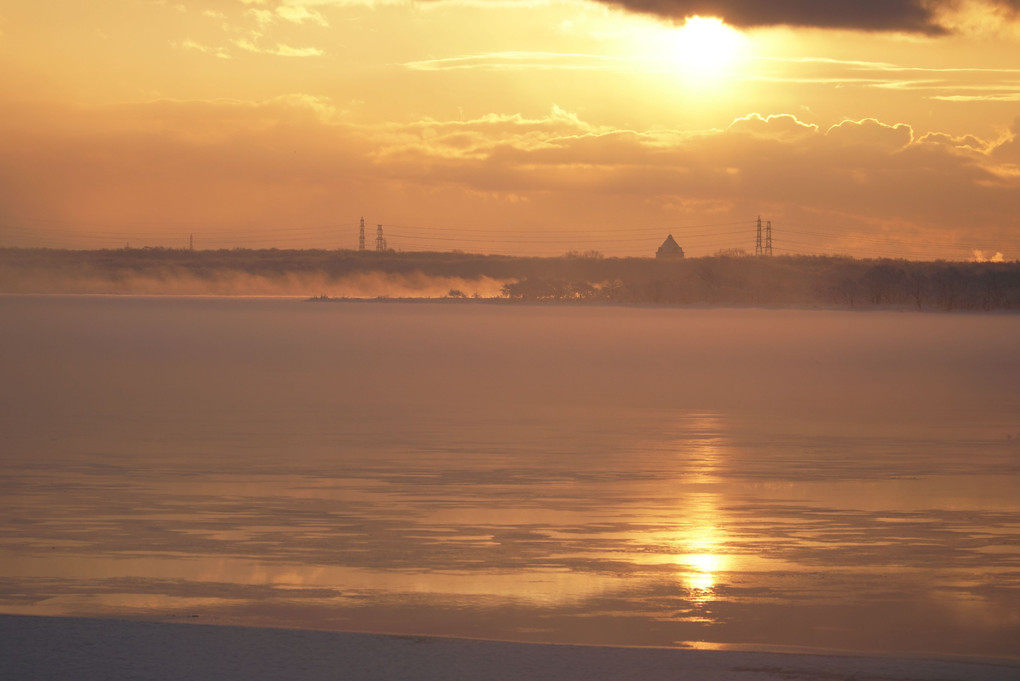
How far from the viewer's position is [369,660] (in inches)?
194

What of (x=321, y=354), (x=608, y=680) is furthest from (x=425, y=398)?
(x=608, y=680)

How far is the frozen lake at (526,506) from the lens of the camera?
6051mm

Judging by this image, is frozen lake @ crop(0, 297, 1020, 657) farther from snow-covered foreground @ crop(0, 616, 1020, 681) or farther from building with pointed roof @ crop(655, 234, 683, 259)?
building with pointed roof @ crop(655, 234, 683, 259)

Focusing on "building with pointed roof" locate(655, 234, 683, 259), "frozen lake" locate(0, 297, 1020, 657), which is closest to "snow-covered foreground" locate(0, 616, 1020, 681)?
"frozen lake" locate(0, 297, 1020, 657)

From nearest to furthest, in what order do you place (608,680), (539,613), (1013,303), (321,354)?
1. (608,680)
2. (539,613)
3. (321,354)
4. (1013,303)

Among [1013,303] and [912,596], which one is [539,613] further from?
[1013,303]

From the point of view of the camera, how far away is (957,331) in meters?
43.2

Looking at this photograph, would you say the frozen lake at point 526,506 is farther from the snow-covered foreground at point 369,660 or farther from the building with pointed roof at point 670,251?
the building with pointed roof at point 670,251

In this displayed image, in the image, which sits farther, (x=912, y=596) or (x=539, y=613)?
(x=912, y=596)

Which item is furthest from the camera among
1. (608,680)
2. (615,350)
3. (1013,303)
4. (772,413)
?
(1013,303)

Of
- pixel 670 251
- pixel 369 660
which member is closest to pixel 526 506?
pixel 369 660

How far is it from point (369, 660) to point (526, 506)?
4179mm

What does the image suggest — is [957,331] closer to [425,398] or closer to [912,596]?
[425,398]

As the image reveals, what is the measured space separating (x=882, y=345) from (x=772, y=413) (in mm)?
18688
